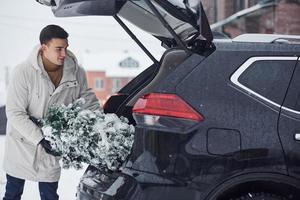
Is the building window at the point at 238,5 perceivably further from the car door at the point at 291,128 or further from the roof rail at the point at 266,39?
Answer: the car door at the point at 291,128

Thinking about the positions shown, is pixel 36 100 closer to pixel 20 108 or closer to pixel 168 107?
pixel 20 108

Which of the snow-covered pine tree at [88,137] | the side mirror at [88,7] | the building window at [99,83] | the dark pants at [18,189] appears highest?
the side mirror at [88,7]

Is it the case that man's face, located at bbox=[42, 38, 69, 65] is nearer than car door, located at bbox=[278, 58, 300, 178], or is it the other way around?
car door, located at bbox=[278, 58, 300, 178]

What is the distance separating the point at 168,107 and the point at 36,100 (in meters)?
1.19

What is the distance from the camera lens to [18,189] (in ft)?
12.0

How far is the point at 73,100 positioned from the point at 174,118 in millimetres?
1201

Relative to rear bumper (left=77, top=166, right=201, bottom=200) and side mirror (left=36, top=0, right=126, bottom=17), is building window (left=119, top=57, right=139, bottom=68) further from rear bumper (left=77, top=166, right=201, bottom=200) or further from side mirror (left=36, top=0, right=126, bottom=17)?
rear bumper (left=77, top=166, right=201, bottom=200)

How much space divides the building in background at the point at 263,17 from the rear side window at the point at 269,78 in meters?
8.82

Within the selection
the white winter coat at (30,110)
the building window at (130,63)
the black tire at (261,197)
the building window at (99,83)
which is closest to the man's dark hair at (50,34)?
the white winter coat at (30,110)

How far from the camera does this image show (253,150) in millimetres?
2670

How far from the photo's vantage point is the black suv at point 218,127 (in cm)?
268

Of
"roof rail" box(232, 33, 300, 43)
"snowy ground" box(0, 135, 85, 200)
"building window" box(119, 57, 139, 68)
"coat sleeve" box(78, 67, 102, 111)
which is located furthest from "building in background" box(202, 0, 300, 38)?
"building window" box(119, 57, 139, 68)

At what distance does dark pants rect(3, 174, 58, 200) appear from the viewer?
3621 mm

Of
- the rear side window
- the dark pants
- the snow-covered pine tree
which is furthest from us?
the dark pants
